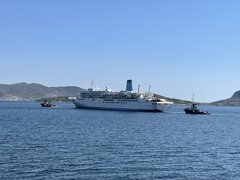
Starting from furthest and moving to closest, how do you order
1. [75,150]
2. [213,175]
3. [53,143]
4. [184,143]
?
[184,143] → [53,143] → [75,150] → [213,175]

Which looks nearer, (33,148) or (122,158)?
(122,158)

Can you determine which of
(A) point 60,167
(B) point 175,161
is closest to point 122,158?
(B) point 175,161

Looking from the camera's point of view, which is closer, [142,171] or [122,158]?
[142,171]

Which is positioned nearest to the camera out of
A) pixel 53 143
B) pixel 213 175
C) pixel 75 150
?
pixel 213 175

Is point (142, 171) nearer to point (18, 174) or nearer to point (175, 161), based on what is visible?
point (175, 161)

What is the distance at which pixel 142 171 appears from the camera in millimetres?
44219

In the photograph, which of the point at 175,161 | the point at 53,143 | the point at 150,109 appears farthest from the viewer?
the point at 150,109

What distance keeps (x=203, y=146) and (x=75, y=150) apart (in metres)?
20.0

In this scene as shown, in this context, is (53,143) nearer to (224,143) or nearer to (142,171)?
(142,171)

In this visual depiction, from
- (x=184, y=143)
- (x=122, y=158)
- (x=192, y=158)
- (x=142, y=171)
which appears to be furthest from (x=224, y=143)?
(x=142, y=171)

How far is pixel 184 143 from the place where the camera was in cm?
6969

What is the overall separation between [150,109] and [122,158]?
143809mm

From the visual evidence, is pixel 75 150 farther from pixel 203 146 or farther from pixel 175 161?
pixel 203 146

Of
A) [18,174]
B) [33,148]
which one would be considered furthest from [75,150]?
[18,174]
